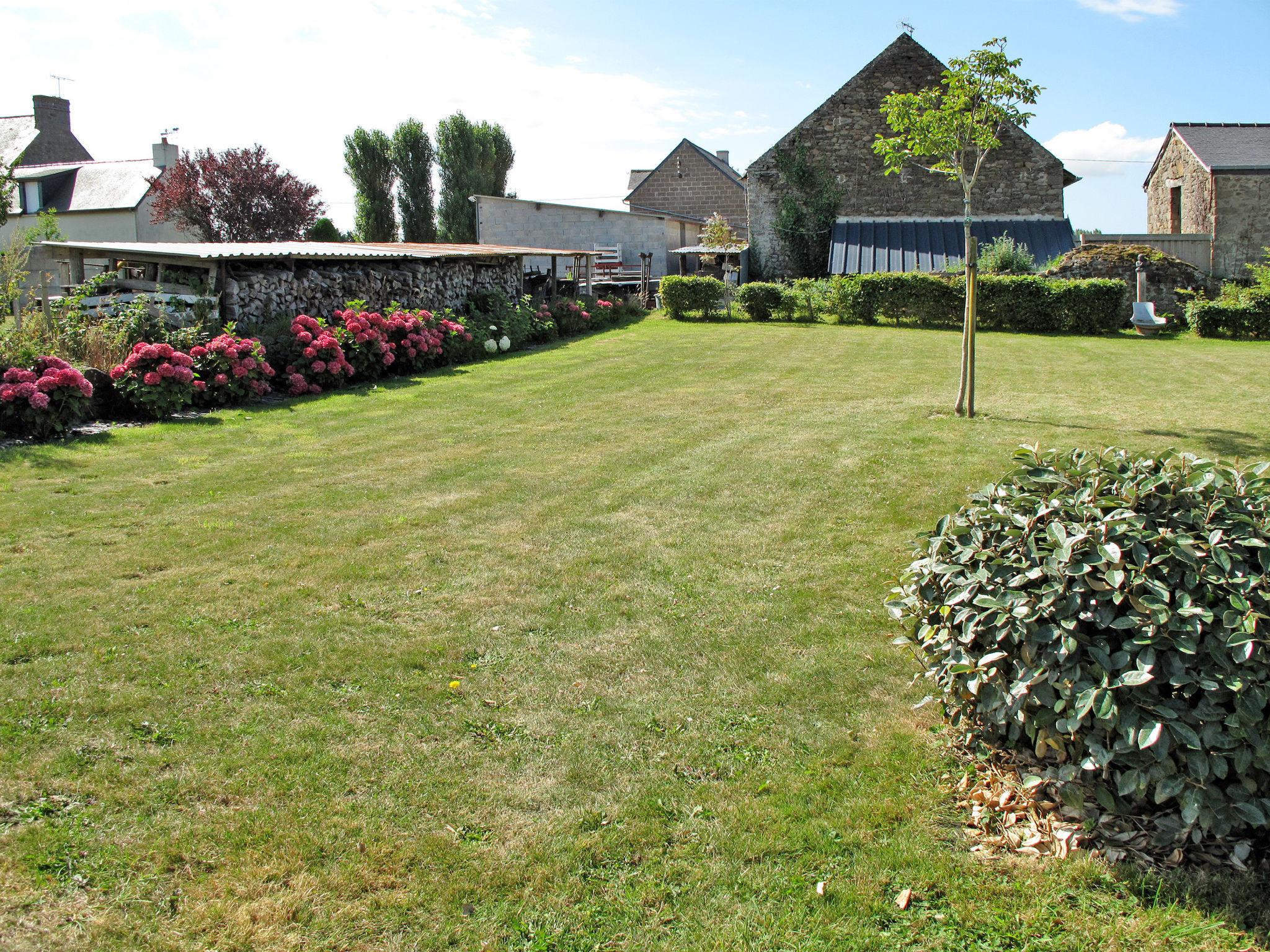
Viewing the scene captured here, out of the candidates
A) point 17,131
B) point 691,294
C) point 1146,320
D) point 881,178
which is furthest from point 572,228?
point 17,131

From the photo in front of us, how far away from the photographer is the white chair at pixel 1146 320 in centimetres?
2009

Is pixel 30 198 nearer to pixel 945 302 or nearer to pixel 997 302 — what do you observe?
pixel 945 302

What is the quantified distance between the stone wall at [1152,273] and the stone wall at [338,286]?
14.5 meters

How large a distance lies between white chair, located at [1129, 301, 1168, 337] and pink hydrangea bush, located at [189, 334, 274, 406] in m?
18.3

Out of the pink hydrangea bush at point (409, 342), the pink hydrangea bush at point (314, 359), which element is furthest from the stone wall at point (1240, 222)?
the pink hydrangea bush at point (314, 359)

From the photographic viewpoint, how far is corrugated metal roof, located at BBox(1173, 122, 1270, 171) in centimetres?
3005

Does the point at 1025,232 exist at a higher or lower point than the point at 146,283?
higher

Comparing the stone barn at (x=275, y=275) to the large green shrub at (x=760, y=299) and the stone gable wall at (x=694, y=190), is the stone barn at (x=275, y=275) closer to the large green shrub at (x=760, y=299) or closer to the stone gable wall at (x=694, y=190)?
the large green shrub at (x=760, y=299)

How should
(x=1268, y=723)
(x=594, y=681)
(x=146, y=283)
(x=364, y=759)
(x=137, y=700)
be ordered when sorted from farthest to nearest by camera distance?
(x=146, y=283)
(x=594, y=681)
(x=137, y=700)
(x=364, y=759)
(x=1268, y=723)

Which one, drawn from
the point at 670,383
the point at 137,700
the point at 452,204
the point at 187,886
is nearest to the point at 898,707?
the point at 187,886

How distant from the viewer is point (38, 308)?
12.5 metres

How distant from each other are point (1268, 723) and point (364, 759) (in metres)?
3.13

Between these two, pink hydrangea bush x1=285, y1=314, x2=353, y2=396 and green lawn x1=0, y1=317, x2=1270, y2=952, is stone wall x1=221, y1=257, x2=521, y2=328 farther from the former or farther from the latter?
green lawn x1=0, y1=317, x2=1270, y2=952

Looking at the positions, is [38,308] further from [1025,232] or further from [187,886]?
[1025,232]
